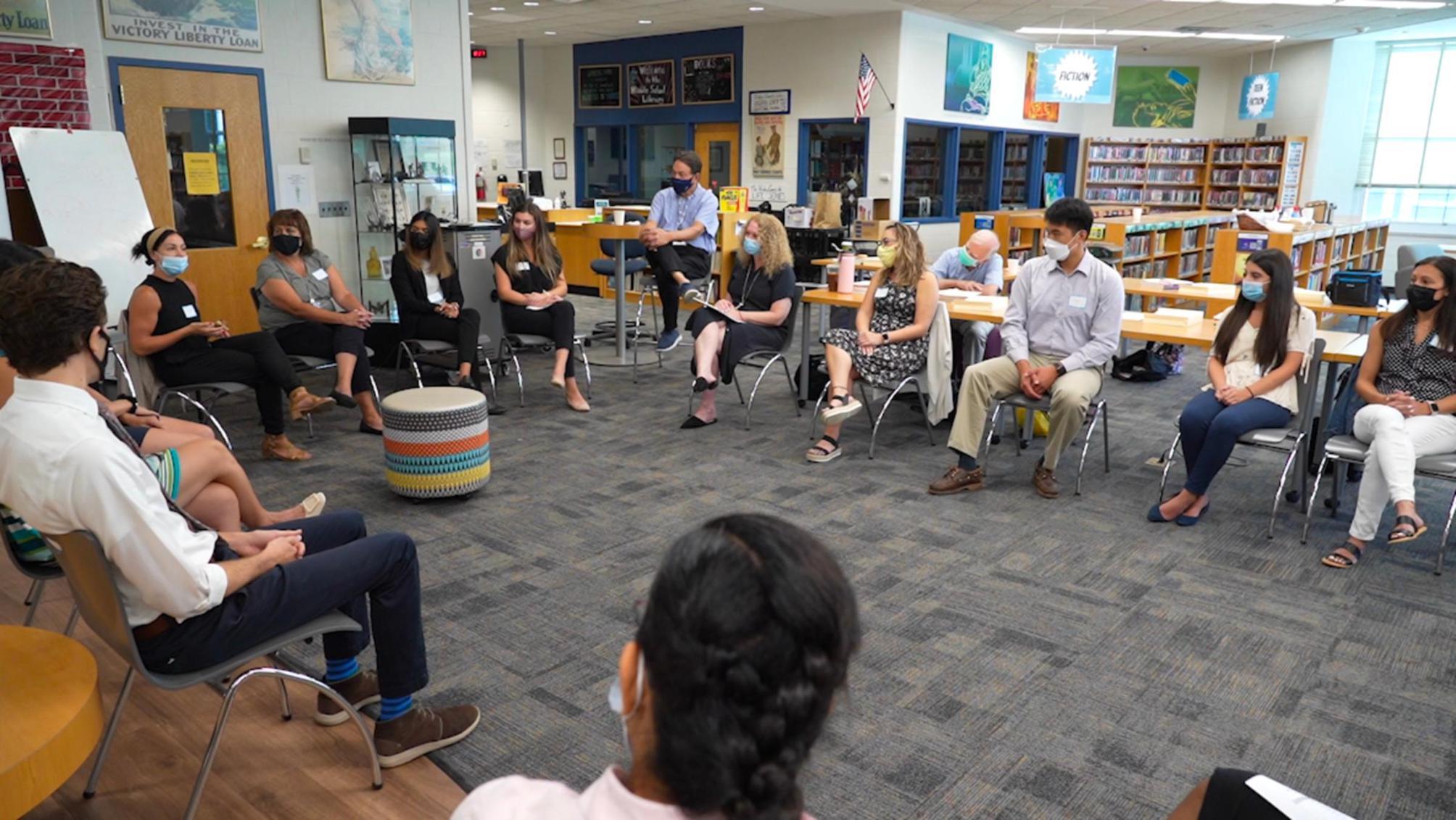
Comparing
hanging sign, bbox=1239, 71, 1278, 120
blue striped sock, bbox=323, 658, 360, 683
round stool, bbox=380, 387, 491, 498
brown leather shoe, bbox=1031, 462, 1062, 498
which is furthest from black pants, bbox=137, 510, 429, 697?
hanging sign, bbox=1239, 71, 1278, 120

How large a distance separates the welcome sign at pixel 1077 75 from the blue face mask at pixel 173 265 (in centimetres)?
781

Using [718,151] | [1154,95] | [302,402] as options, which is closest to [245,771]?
[302,402]

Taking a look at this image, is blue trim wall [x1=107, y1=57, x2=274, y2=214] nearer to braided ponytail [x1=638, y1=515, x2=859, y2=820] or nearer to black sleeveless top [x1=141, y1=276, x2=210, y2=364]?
black sleeveless top [x1=141, y1=276, x2=210, y2=364]

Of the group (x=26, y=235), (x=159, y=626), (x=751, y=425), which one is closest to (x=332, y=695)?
(x=159, y=626)

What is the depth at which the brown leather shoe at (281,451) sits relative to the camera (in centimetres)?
488

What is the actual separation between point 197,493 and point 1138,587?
312 centimetres

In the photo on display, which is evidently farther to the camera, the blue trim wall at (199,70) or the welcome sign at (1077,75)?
the welcome sign at (1077,75)

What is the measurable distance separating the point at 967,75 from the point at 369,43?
736 cm

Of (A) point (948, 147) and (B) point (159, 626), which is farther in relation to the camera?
(A) point (948, 147)

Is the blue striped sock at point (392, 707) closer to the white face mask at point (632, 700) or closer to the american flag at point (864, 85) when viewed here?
the white face mask at point (632, 700)

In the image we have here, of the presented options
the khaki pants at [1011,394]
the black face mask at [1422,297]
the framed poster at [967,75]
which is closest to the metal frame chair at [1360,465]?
the black face mask at [1422,297]

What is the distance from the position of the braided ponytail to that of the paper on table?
89cm

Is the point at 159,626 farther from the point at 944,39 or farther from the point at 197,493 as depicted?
the point at 944,39

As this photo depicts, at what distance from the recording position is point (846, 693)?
930 mm
